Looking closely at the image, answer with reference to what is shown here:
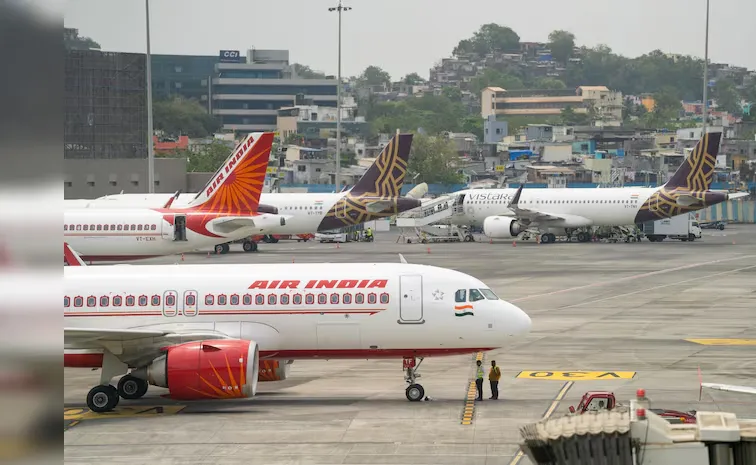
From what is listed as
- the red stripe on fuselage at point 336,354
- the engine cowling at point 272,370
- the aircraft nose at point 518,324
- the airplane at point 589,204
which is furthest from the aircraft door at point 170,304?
the airplane at point 589,204

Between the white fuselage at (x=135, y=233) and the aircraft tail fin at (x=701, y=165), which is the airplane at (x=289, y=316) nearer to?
the white fuselage at (x=135, y=233)

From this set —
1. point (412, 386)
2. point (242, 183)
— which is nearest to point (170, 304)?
point (412, 386)

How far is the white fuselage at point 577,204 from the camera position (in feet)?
332

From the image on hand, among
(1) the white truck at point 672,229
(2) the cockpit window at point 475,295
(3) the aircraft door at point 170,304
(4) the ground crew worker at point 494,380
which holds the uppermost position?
(2) the cockpit window at point 475,295

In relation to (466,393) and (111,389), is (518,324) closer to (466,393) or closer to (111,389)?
(466,393)

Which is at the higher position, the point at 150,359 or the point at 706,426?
the point at 706,426

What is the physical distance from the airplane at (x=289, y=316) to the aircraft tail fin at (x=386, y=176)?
61077 mm

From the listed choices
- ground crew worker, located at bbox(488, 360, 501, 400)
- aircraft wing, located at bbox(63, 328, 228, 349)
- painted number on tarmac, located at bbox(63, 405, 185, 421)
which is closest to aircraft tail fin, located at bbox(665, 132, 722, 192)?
ground crew worker, located at bbox(488, 360, 501, 400)

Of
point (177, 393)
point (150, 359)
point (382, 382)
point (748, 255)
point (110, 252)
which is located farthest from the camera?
point (748, 255)

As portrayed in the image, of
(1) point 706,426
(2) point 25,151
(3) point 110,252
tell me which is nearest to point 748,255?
(3) point 110,252

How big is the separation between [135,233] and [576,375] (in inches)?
→ 1415

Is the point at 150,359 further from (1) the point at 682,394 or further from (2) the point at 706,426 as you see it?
(2) the point at 706,426

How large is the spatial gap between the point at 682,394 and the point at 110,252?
136ft

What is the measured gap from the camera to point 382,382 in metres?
33.9
